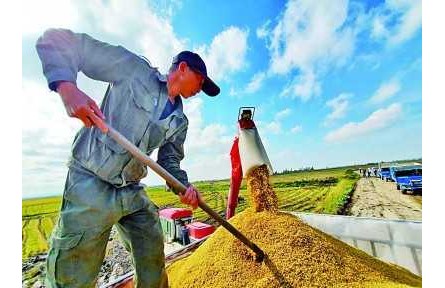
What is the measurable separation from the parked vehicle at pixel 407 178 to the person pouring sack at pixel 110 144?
4639 mm

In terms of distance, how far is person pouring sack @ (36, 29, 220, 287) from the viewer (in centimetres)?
85

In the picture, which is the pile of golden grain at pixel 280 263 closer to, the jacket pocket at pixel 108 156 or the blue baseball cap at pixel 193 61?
the jacket pocket at pixel 108 156

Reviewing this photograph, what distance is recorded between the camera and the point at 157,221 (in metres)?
1.09

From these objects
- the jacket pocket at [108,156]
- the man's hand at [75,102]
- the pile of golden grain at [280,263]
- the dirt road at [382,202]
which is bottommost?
the dirt road at [382,202]

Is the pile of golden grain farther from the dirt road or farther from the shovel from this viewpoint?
the dirt road

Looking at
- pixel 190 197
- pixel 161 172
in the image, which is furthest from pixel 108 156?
pixel 190 197

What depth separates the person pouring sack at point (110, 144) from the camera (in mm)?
855

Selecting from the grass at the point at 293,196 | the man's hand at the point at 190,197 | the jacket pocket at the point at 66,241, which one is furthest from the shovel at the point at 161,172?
the grass at the point at 293,196

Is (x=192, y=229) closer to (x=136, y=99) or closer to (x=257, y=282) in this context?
(x=257, y=282)

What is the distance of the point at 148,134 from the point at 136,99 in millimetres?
116

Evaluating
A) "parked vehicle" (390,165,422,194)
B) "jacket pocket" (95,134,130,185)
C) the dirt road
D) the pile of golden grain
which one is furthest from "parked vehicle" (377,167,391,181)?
"jacket pocket" (95,134,130,185)

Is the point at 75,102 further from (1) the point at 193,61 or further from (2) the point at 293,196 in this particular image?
(2) the point at 293,196
